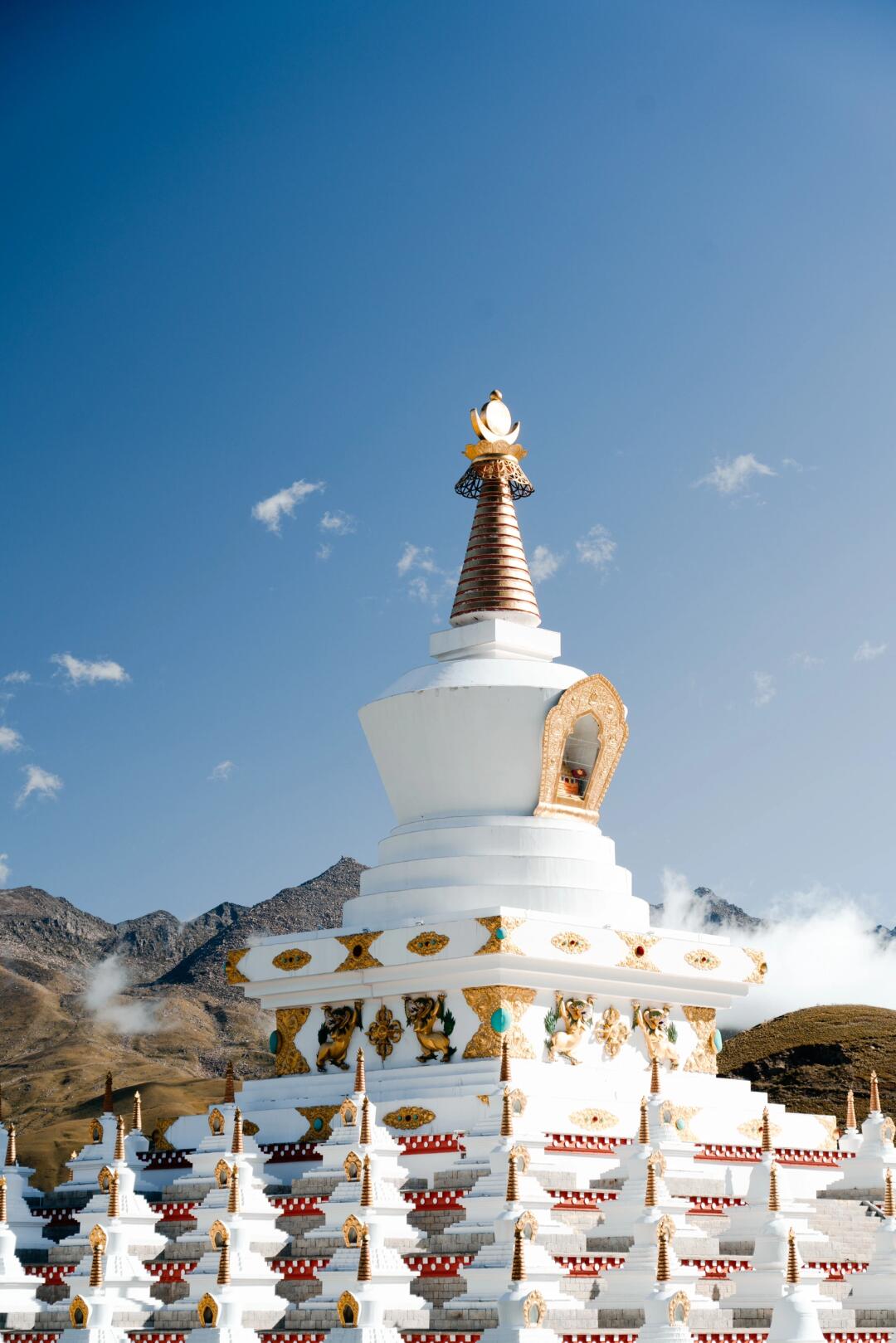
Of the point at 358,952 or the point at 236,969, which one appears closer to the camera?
the point at 358,952

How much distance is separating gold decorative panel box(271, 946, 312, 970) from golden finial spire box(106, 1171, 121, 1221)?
301cm

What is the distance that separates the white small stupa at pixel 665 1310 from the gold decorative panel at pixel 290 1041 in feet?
18.7

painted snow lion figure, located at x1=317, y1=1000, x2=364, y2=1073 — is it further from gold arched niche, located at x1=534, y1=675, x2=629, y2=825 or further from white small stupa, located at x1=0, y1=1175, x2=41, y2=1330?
white small stupa, located at x1=0, y1=1175, x2=41, y2=1330

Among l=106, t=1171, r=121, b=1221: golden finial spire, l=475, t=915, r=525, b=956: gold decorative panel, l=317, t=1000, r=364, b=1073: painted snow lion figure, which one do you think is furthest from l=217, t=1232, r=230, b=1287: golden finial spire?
l=317, t=1000, r=364, b=1073: painted snow lion figure

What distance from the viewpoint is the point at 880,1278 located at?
15.8 meters

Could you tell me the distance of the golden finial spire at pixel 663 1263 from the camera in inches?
549

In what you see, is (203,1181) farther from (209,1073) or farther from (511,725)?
(209,1073)

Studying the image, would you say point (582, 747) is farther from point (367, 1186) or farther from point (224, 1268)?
point (224, 1268)

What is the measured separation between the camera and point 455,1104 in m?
17.0

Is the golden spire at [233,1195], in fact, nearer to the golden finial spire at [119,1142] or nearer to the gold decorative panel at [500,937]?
the golden finial spire at [119,1142]

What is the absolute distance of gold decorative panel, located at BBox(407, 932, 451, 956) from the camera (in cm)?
1792

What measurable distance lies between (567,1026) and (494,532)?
5.31 meters

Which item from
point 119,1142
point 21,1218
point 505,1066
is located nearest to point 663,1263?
point 505,1066

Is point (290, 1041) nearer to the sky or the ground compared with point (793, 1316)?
nearer to the sky
